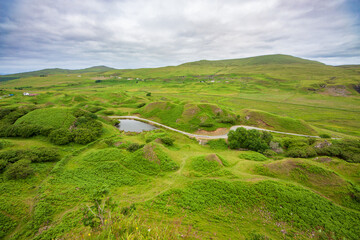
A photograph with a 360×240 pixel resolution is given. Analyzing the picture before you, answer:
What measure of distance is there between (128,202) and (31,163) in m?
23.6

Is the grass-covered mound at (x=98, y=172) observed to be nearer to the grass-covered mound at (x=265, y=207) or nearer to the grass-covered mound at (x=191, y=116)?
the grass-covered mound at (x=265, y=207)

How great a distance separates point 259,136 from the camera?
43281 millimetres

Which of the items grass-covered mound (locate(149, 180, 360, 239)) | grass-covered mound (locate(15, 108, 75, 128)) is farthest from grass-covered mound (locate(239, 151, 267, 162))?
grass-covered mound (locate(15, 108, 75, 128))

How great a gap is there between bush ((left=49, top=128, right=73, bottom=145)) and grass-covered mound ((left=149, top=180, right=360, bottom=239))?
3416cm

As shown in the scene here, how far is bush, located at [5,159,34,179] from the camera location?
2447 cm

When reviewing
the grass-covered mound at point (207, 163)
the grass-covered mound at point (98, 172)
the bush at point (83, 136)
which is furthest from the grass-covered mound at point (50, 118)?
the grass-covered mound at point (207, 163)

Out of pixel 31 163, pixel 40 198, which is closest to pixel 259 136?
pixel 40 198

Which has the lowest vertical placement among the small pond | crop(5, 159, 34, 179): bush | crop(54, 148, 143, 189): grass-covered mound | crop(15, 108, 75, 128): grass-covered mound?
the small pond

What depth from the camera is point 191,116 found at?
6328cm

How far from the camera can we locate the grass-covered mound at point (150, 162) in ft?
95.7

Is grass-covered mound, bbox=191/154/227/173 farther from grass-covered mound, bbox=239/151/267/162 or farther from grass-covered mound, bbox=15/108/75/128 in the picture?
grass-covered mound, bbox=15/108/75/128

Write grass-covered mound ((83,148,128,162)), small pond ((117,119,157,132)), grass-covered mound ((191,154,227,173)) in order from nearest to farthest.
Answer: grass-covered mound ((191,154,227,173)) < grass-covered mound ((83,148,128,162)) < small pond ((117,119,157,132))

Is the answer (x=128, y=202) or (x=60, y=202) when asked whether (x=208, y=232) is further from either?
(x=60, y=202)

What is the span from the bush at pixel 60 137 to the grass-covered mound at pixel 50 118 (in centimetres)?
690
